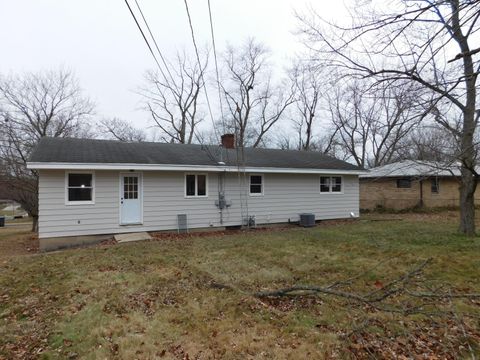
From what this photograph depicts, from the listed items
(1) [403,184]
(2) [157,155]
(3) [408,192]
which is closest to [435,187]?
(3) [408,192]

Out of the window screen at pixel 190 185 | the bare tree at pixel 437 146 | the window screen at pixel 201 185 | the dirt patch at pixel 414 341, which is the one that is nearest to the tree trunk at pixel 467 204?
the bare tree at pixel 437 146

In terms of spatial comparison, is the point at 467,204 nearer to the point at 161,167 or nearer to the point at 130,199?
the point at 161,167

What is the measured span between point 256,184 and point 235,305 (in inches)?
354

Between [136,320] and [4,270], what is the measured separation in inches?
185

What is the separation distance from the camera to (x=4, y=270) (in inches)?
270

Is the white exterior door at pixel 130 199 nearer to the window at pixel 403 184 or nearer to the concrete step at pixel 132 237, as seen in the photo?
the concrete step at pixel 132 237

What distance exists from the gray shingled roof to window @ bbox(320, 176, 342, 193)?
1.94ft

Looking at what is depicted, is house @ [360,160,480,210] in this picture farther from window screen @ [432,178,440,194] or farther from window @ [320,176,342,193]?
window @ [320,176,342,193]

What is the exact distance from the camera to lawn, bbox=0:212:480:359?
3514 mm

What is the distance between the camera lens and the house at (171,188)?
986cm

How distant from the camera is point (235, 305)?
461cm

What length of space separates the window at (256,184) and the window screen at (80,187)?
20.6ft

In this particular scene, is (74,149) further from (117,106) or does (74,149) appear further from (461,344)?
(117,106)

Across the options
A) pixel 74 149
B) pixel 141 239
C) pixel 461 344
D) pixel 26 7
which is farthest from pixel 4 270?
pixel 461 344
